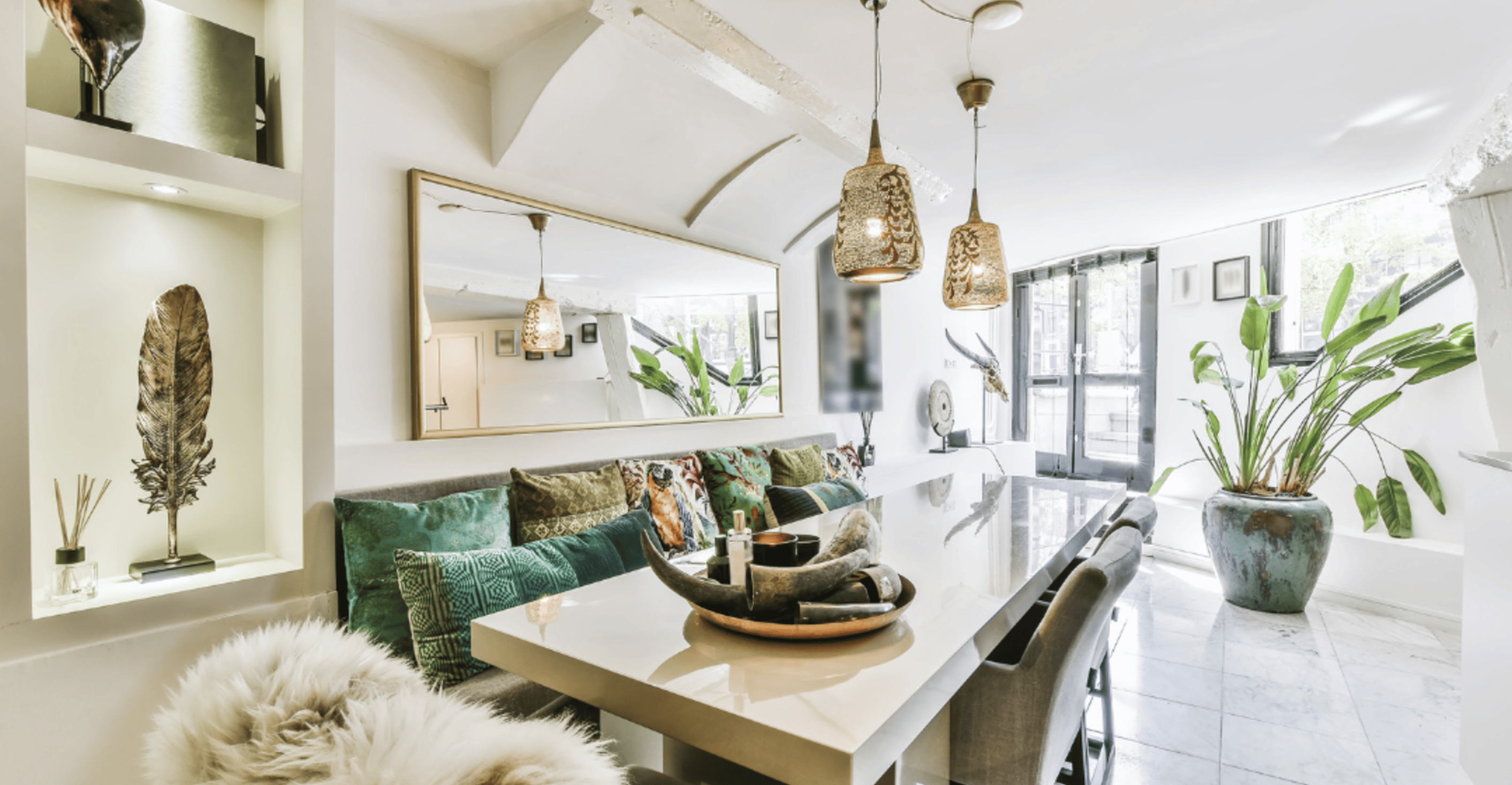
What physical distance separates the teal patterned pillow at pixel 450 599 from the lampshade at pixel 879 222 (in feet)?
3.73

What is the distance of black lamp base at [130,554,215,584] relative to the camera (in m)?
1.63

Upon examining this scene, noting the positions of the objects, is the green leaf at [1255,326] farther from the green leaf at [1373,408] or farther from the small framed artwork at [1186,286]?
the small framed artwork at [1186,286]

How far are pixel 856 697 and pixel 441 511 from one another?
1.49 metres

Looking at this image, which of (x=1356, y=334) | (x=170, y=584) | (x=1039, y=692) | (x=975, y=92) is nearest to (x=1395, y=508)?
(x=1356, y=334)

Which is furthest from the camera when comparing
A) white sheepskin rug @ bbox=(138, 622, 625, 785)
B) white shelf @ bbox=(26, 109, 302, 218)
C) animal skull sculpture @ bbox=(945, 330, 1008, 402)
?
animal skull sculpture @ bbox=(945, 330, 1008, 402)

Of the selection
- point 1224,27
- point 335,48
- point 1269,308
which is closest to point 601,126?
point 335,48

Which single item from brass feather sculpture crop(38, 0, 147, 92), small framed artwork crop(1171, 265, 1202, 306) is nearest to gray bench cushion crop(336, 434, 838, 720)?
brass feather sculpture crop(38, 0, 147, 92)

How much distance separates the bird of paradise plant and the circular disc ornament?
1.83 m

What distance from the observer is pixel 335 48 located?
1939mm

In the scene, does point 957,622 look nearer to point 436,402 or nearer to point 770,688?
point 770,688

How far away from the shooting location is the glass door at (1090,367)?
5.41 metres

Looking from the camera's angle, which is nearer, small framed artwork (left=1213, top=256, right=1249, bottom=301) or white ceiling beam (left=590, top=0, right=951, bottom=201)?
white ceiling beam (left=590, top=0, right=951, bottom=201)

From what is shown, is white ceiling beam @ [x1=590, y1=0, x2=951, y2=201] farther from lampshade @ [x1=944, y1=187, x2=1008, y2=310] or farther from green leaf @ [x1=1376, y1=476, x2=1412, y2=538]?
green leaf @ [x1=1376, y1=476, x2=1412, y2=538]

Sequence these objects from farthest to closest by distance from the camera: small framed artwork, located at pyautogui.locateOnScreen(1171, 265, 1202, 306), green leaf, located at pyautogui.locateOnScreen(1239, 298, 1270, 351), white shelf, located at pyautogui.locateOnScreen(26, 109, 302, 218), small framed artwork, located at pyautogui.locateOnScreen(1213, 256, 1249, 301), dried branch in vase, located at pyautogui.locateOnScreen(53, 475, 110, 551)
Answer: small framed artwork, located at pyautogui.locateOnScreen(1171, 265, 1202, 306), small framed artwork, located at pyautogui.locateOnScreen(1213, 256, 1249, 301), green leaf, located at pyautogui.locateOnScreen(1239, 298, 1270, 351), dried branch in vase, located at pyautogui.locateOnScreen(53, 475, 110, 551), white shelf, located at pyautogui.locateOnScreen(26, 109, 302, 218)
